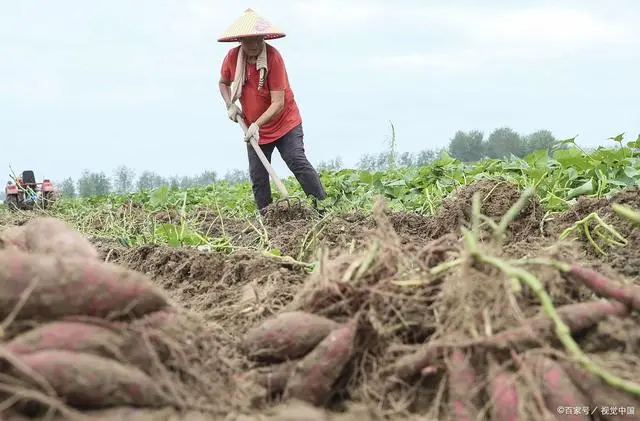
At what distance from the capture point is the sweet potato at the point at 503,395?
5.18 feet

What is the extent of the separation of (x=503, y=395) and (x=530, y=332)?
18 cm

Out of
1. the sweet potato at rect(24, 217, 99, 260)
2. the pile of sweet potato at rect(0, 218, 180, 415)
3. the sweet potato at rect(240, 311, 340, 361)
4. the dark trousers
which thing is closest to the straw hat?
the dark trousers

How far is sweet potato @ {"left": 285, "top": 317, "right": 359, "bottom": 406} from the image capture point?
1813 mm

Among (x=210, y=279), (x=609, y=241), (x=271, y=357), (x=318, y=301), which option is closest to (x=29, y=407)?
Result: (x=271, y=357)

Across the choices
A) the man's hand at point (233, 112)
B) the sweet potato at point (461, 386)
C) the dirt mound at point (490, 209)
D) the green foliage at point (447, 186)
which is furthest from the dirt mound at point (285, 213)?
the sweet potato at point (461, 386)

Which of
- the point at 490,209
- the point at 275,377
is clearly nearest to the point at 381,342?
the point at 275,377

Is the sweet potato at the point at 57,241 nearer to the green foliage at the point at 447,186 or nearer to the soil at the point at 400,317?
the soil at the point at 400,317

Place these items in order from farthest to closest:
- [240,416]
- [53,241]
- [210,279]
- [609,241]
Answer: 1. [210,279]
2. [609,241]
3. [53,241]
4. [240,416]

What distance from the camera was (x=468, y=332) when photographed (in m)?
1.76

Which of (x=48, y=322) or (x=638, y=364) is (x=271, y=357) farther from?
(x=638, y=364)

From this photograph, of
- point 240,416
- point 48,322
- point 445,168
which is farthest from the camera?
point 445,168

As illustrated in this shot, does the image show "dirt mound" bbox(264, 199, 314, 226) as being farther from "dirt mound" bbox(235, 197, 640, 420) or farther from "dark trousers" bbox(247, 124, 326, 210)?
"dirt mound" bbox(235, 197, 640, 420)

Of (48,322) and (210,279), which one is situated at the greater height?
(48,322)

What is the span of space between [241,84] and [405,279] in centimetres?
470
